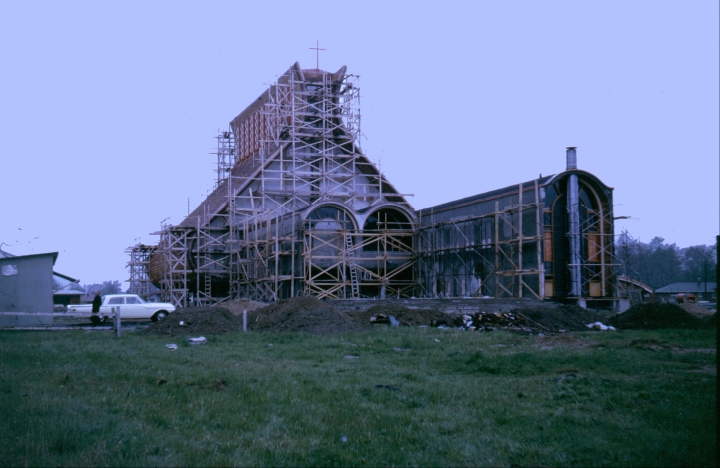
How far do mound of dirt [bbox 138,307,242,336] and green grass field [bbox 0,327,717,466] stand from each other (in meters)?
7.32

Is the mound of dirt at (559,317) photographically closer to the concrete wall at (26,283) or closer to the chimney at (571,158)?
the chimney at (571,158)

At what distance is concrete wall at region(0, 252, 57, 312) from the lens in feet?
78.3

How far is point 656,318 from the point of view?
845 inches

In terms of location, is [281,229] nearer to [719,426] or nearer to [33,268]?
[33,268]

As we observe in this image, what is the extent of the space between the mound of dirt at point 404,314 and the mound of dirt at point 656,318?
5805 millimetres

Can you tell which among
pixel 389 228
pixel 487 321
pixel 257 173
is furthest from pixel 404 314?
pixel 257 173

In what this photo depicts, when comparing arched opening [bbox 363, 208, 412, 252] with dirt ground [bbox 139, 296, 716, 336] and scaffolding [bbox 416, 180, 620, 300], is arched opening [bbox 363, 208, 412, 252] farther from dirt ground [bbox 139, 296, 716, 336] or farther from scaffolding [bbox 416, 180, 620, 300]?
dirt ground [bbox 139, 296, 716, 336]

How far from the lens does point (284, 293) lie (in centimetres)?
3666

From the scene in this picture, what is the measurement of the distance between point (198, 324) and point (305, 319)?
149 inches

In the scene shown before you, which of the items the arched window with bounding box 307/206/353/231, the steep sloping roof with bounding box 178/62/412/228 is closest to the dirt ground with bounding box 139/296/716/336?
the arched window with bounding box 307/206/353/231

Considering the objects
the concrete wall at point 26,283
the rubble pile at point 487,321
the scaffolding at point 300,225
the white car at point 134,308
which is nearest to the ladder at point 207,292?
the scaffolding at point 300,225

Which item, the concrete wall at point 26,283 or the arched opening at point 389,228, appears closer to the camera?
the concrete wall at point 26,283

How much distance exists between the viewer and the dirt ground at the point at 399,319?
21.0m

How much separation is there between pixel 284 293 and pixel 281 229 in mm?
3591
